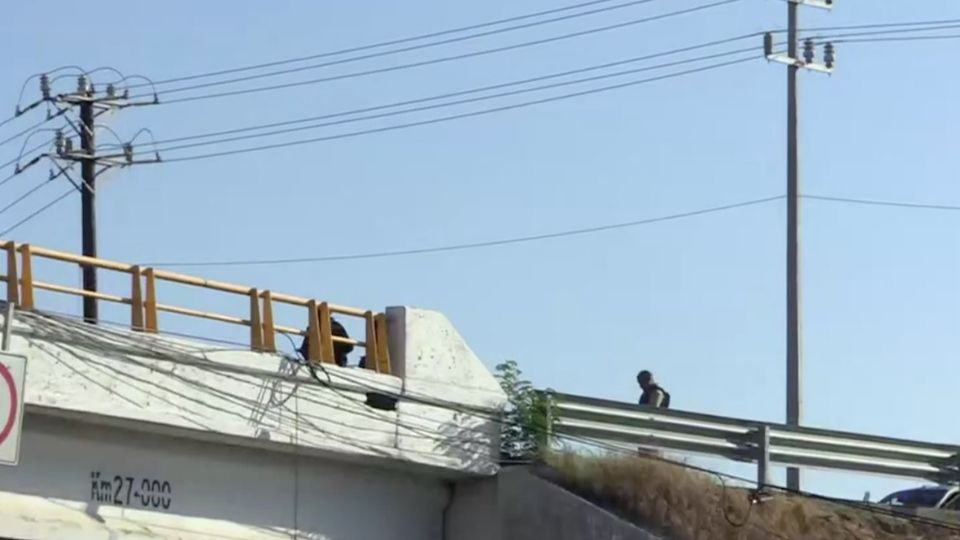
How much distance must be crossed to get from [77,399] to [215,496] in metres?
2.15

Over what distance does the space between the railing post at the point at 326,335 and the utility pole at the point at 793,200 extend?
11935 millimetres

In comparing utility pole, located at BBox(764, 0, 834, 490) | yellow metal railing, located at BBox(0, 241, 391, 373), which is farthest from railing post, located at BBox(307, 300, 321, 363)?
utility pole, located at BBox(764, 0, 834, 490)

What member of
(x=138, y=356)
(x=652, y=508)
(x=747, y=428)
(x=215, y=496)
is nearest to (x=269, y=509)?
(x=215, y=496)

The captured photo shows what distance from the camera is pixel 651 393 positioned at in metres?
25.1

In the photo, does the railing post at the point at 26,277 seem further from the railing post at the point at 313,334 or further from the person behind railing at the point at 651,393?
the person behind railing at the point at 651,393

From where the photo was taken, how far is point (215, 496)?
20.8 metres

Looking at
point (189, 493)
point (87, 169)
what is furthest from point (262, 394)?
point (87, 169)

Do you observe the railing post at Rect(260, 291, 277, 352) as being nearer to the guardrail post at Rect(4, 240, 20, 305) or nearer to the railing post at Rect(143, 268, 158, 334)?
the railing post at Rect(143, 268, 158, 334)

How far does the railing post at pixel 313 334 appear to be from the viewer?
21.9 m

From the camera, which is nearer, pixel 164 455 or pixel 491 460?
pixel 164 455

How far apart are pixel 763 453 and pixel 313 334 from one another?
5558 millimetres

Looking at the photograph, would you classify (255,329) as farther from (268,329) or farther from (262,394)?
(262,394)

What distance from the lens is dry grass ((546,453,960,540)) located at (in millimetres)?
22250

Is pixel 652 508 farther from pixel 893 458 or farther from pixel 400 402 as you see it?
pixel 893 458
